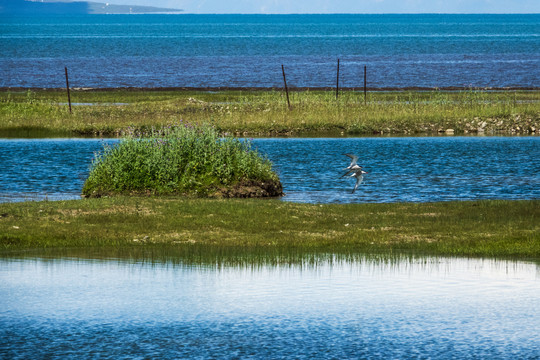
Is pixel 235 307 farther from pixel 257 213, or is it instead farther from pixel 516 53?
pixel 516 53

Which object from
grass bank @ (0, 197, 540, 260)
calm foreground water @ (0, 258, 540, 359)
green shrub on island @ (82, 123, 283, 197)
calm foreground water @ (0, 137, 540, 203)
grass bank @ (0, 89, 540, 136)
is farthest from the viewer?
grass bank @ (0, 89, 540, 136)

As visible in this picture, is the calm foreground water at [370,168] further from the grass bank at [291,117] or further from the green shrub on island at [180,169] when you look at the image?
the grass bank at [291,117]

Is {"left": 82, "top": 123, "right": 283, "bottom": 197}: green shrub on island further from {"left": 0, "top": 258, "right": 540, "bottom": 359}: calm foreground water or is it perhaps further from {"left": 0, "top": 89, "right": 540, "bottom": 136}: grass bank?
{"left": 0, "top": 89, "right": 540, "bottom": 136}: grass bank

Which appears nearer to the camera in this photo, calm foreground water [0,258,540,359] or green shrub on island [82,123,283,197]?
calm foreground water [0,258,540,359]

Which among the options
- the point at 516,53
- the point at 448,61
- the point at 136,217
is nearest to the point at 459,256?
the point at 136,217

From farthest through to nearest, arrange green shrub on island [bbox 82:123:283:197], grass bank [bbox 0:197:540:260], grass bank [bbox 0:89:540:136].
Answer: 1. grass bank [bbox 0:89:540:136]
2. green shrub on island [bbox 82:123:283:197]
3. grass bank [bbox 0:197:540:260]

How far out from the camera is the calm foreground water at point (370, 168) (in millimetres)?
32719

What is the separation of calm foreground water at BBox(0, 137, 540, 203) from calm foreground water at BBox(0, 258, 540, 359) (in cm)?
1179

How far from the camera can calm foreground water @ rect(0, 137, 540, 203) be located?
32719 millimetres

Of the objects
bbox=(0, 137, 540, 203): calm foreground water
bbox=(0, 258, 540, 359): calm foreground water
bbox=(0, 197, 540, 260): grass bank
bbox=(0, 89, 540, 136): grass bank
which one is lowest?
bbox=(0, 258, 540, 359): calm foreground water

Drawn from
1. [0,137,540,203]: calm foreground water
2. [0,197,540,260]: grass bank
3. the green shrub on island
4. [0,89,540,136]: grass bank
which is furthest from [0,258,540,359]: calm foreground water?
[0,89,540,136]: grass bank

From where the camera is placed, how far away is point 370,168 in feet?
134

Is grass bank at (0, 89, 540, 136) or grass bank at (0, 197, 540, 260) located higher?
grass bank at (0, 89, 540, 136)

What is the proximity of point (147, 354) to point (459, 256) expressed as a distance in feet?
33.0
